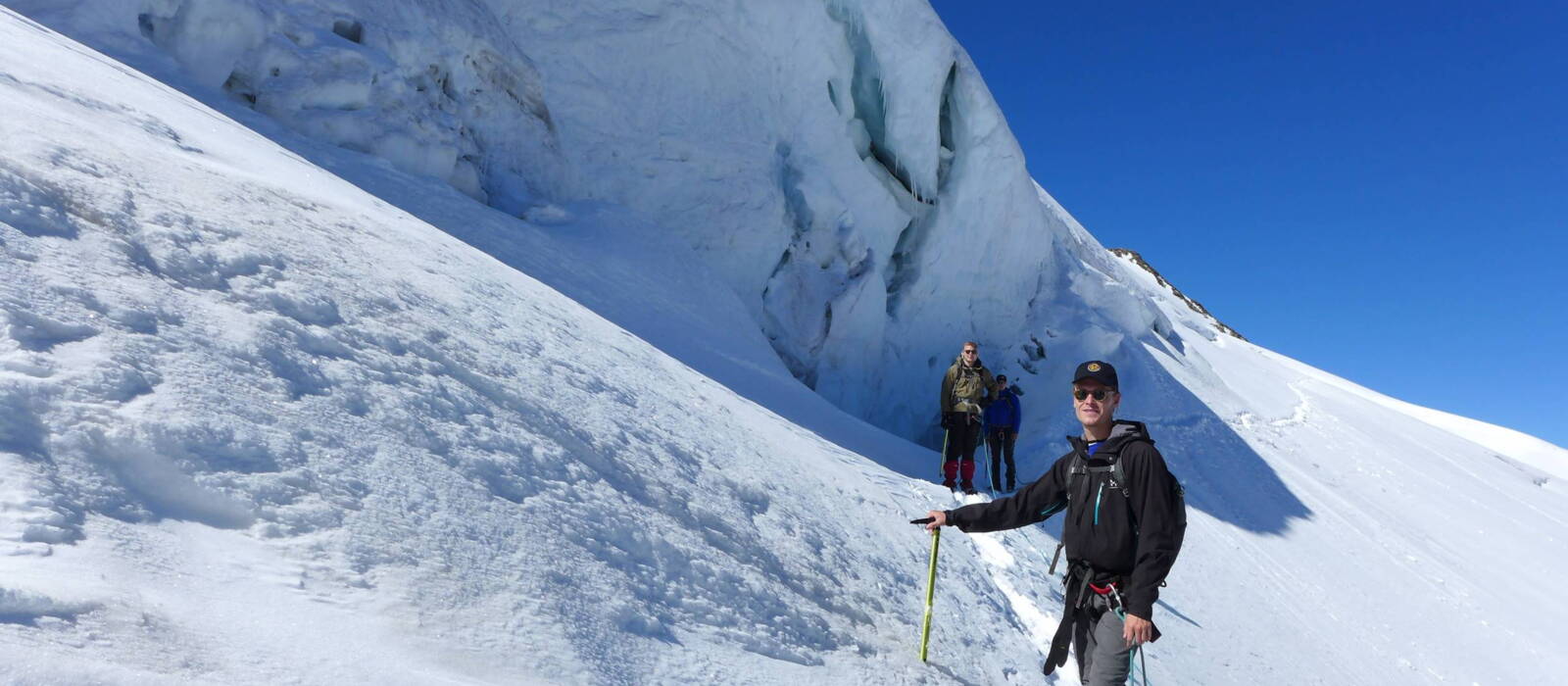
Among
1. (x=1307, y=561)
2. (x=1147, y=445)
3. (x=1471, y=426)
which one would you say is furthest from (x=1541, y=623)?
(x=1471, y=426)

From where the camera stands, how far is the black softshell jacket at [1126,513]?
259 centimetres

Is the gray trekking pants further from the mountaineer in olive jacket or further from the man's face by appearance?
the mountaineer in olive jacket

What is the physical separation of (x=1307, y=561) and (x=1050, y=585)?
17.6ft

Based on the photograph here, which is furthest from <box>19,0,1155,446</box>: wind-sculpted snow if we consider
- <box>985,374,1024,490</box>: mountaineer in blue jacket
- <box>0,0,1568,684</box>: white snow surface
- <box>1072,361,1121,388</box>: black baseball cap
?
<box>1072,361,1121,388</box>: black baseball cap

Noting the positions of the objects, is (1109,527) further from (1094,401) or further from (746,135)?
(746,135)

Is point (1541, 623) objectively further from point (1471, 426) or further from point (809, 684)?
point (1471, 426)

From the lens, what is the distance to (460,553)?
2781mm

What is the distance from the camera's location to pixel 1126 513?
8.90 feet

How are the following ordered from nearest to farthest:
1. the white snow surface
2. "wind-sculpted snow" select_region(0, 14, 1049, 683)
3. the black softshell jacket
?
"wind-sculpted snow" select_region(0, 14, 1049, 683) < the white snow surface < the black softshell jacket

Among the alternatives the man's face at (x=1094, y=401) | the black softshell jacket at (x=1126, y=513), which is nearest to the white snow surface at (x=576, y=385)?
the black softshell jacket at (x=1126, y=513)

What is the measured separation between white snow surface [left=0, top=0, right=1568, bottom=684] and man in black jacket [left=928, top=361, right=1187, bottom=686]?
112cm

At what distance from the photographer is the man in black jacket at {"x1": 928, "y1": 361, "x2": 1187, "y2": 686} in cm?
260

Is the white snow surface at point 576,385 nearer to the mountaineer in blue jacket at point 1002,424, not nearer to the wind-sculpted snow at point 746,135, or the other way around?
the wind-sculpted snow at point 746,135

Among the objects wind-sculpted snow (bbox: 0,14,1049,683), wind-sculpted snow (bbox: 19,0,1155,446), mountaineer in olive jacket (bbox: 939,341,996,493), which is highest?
wind-sculpted snow (bbox: 19,0,1155,446)
